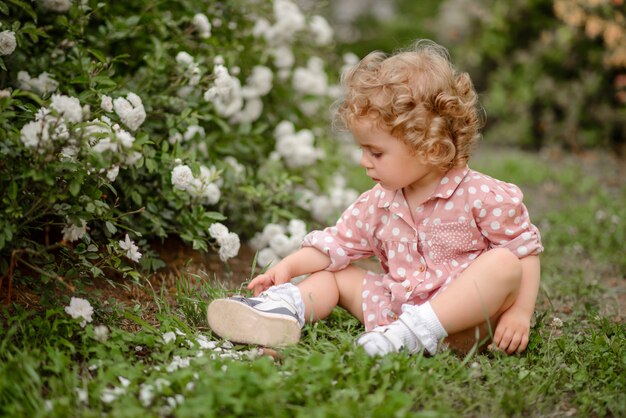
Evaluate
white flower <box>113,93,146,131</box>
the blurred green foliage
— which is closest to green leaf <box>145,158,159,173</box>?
white flower <box>113,93,146,131</box>

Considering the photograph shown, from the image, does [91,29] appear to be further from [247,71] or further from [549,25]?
[549,25]

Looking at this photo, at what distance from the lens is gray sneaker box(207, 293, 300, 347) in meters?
2.15

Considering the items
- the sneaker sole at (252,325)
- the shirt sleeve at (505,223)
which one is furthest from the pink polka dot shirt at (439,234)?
the sneaker sole at (252,325)

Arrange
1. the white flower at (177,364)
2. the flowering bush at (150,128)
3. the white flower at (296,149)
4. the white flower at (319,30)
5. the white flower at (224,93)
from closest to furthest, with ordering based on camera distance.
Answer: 1. the white flower at (177,364)
2. the flowering bush at (150,128)
3. the white flower at (224,93)
4. the white flower at (296,149)
5. the white flower at (319,30)

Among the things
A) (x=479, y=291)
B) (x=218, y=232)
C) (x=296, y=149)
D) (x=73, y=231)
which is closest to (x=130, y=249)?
(x=73, y=231)

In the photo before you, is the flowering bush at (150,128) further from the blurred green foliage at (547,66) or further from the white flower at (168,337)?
the blurred green foliage at (547,66)

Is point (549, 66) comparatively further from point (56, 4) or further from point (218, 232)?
point (56, 4)

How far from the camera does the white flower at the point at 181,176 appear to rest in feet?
8.41

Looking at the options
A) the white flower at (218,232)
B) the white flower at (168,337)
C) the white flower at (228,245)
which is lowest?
the white flower at (228,245)

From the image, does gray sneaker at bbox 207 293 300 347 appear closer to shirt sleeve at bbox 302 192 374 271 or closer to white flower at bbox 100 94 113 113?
shirt sleeve at bbox 302 192 374 271

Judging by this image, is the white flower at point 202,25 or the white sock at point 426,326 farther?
the white flower at point 202,25

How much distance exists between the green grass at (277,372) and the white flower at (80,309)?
33mm

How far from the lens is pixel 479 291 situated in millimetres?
2109

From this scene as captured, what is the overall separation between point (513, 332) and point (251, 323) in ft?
2.78
